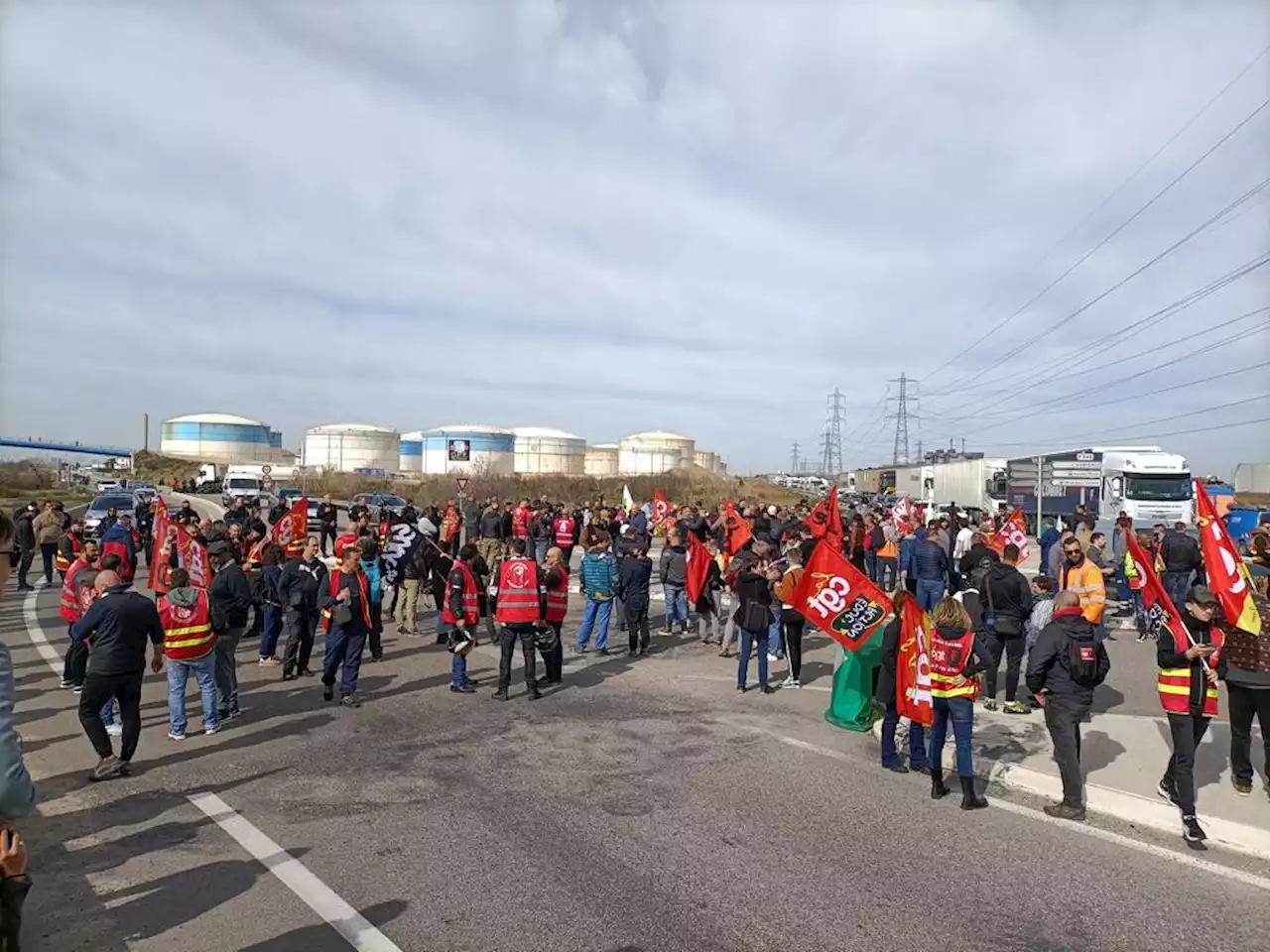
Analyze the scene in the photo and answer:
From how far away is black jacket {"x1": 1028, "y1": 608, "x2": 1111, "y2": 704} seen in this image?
6.37 meters

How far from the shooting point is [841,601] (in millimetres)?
8594

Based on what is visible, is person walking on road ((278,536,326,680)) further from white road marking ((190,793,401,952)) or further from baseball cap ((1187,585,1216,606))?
baseball cap ((1187,585,1216,606))

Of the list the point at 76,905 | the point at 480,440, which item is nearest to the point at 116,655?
the point at 76,905

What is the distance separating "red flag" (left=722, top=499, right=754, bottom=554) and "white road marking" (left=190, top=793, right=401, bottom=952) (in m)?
11.3

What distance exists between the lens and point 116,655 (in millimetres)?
6996

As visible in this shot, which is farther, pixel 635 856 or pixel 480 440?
pixel 480 440

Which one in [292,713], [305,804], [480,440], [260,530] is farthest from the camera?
[480,440]

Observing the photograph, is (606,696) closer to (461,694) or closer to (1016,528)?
(461,694)

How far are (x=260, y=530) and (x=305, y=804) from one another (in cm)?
1044

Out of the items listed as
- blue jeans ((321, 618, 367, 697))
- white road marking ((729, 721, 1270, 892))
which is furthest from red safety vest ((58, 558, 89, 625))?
white road marking ((729, 721, 1270, 892))

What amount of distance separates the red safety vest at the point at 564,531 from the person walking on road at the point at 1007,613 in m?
11.1

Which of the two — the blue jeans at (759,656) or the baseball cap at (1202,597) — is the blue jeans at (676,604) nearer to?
the blue jeans at (759,656)

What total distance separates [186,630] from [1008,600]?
8.61 metres

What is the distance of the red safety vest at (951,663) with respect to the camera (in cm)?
654
